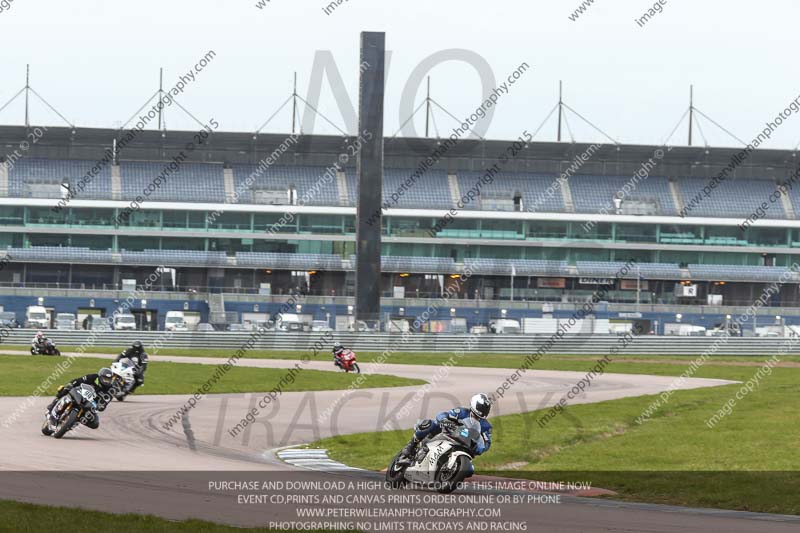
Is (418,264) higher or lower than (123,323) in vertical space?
higher

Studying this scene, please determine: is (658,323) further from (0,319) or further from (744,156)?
(0,319)

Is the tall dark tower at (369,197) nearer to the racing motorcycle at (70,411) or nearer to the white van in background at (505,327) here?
the white van in background at (505,327)

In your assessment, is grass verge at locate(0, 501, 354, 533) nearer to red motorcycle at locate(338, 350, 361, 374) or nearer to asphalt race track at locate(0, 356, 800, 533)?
asphalt race track at locate(0, 356, 800, 533)

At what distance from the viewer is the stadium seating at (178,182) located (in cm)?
9738

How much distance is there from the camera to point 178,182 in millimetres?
99000

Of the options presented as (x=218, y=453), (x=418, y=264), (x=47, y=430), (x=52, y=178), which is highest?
(x=52, y=178)

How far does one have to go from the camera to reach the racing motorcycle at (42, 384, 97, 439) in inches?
968

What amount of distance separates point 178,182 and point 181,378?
187 ft

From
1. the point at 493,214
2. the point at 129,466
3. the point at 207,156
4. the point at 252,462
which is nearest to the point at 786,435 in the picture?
the point at 252,462

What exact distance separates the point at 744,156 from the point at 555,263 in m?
19.2

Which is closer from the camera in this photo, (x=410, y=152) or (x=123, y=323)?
(x=123, y=323)

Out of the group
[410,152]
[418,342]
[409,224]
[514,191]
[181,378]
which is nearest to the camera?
[181,378]

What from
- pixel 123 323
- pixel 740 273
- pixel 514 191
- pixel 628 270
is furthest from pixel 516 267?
pixel 123 323

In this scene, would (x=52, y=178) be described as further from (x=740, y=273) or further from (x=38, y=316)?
(x=740, y=273)
